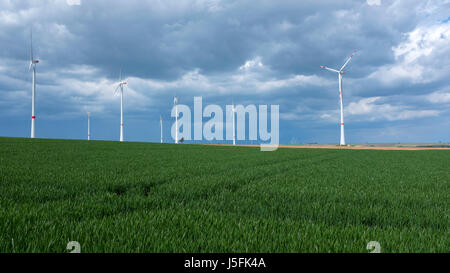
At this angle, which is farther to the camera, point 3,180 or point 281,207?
point 3,180

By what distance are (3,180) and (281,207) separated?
7.28 metres

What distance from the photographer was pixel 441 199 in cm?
605
